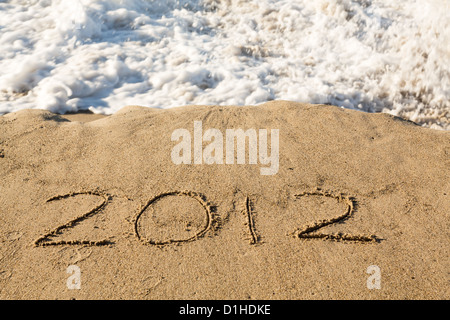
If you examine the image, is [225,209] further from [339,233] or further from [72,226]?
[72,226]

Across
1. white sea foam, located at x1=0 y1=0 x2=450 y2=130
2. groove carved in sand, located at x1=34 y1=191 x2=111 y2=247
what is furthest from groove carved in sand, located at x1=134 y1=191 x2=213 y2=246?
white sea foam, located at x1=0 y1=0 x2=450 y2=130

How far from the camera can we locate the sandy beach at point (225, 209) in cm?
191

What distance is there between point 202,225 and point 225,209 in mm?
190

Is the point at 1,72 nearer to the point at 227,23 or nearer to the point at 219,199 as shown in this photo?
the point at 227,23

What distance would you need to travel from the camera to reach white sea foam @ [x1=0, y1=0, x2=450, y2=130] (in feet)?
12.8

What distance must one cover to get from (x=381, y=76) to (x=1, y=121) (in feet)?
12.5

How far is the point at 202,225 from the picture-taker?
2.25 m

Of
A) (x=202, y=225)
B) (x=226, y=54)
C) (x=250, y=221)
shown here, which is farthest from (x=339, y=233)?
(x=226, y=54)

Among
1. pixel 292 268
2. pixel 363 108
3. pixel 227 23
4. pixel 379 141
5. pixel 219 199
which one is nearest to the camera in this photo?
pixel 292 268

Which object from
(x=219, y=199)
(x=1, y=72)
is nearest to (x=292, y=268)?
(x=219, y=199)

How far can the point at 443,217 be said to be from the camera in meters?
2.30

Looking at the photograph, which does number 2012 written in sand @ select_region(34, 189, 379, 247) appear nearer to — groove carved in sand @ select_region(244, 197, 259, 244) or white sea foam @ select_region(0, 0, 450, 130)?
groove carved in sand @ select_region(244, 197, 259, 244)

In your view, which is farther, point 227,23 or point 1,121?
point 227,23

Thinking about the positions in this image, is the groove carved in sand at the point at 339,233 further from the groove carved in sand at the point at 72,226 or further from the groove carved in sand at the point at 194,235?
the groove carved in sand at the point at 72,226
